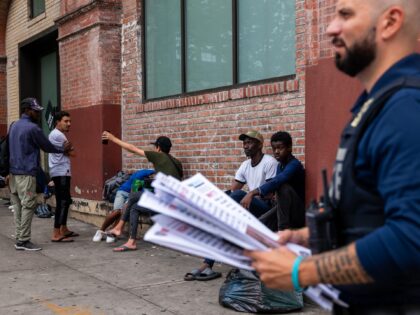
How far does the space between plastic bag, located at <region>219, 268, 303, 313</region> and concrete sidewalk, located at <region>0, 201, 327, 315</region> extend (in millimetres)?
131

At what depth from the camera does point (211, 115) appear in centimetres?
700

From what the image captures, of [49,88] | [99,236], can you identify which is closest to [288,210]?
[99,236]

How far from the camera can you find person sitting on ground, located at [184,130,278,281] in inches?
215

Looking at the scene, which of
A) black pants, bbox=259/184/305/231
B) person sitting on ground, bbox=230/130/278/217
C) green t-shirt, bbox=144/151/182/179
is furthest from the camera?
green t-shirt, bbox=144/151/182/179

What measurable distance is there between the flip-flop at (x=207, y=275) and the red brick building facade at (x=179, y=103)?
1.30 meters

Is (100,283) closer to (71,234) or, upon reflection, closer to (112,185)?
(71,234)

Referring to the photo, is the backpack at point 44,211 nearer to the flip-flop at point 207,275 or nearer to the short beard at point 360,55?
the flip-flop at point 207,275

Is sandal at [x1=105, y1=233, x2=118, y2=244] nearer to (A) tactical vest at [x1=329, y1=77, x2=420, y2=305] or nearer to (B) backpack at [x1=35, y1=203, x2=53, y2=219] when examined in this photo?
(B) backpack at [x1=35, y1=203, x2=53, y2=219]

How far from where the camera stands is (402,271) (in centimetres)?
132

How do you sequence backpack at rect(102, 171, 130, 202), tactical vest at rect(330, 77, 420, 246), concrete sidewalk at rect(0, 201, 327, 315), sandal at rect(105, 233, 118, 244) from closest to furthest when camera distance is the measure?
1. tactical vest at rect(330, 77, 420, 246)
2. concrete sidewalk at rect(0, 201, 327, 315)
3. sandal at rect(105, 233, 118, 244)
4. backpack at rect(102, 171, 130, 202)

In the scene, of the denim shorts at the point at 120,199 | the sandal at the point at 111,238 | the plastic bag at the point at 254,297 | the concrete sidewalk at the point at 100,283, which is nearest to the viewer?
the plastic bag at the point at 254,297

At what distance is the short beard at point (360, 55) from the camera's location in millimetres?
1498

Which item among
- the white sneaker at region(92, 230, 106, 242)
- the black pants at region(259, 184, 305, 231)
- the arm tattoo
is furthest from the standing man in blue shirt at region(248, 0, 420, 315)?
the white sneaker at region(92, 230, 106, 242)

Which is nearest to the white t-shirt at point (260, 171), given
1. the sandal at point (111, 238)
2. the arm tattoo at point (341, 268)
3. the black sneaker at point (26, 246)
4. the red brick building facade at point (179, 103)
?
the red brick building facade at point (179, 103)
